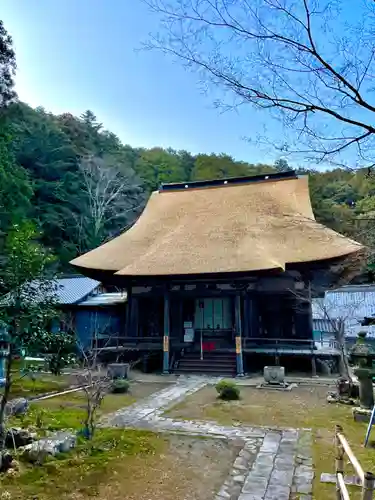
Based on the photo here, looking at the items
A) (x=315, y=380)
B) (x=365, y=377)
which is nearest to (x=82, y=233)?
(x=315, y=380)

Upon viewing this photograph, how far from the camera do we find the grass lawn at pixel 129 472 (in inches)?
156

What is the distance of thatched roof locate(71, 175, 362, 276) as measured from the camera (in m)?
13.3

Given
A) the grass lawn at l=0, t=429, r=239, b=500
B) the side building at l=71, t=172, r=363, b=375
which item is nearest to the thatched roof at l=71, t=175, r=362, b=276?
the side building at l=71, t=172, r=363, b=375

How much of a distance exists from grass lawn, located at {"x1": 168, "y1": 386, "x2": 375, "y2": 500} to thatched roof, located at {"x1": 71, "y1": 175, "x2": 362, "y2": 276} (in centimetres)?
422

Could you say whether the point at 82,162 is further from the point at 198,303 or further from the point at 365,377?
the point at 365,377

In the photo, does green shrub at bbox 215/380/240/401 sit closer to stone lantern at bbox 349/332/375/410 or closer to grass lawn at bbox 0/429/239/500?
stone lantern at bbox 349/332/375/410

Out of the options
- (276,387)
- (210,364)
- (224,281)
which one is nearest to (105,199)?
(224,281)

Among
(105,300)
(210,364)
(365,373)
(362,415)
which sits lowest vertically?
(362,415)

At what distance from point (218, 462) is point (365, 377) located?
375 centimetres

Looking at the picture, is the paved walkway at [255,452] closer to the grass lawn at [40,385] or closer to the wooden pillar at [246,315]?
the grass lawn at [40,385]

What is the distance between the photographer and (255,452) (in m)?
5.30

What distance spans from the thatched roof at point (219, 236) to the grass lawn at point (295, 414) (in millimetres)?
4216

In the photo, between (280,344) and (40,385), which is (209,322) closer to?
(280,344)

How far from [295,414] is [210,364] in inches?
241
